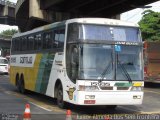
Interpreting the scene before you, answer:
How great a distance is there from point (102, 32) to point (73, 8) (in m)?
22.4

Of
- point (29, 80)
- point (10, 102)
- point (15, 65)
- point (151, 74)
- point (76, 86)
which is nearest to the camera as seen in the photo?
point (76, 86)

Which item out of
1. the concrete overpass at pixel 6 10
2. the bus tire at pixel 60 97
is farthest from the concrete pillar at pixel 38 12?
the concrete overpass at pixel 6 10

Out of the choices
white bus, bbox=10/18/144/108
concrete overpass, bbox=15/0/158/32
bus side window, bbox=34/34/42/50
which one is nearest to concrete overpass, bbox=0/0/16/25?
concrete overpass, bbox=15/0/158/32

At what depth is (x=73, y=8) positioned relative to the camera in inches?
1496

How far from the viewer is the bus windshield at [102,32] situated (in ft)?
51.3

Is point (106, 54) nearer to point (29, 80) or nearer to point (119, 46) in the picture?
point (119, 46)

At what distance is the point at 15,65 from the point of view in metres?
24.8

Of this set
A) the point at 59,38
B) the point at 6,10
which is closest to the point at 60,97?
the point at 59,38

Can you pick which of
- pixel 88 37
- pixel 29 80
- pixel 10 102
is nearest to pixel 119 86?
pixel 88 37

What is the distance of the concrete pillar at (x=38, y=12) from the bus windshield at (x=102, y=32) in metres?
21.0

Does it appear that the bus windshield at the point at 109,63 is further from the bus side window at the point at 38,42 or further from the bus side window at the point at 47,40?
the bus side window at the point at 38,42

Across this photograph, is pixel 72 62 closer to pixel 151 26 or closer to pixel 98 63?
pixel 98 63

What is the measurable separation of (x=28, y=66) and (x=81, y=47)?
→ 6.91 meters

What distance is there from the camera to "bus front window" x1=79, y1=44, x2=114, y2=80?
15133 millimetres
